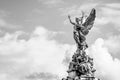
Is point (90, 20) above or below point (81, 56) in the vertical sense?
above

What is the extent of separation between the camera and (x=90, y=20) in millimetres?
50656

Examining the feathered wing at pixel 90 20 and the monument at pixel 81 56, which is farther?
the feathered wing at pixel 90 20

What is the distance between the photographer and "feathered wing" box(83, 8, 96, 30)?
165 ft

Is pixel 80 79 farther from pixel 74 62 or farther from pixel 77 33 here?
pixel 77 33

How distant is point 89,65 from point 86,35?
11.9 ft

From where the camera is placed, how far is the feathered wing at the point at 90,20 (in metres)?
50.4

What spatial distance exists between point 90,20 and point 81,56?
444cm

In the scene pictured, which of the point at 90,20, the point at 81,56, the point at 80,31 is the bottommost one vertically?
the point at 81,56

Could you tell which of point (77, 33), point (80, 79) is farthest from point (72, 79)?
point (77, 33)

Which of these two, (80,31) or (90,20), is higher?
(90,20)

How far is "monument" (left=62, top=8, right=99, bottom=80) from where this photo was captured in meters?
47.9

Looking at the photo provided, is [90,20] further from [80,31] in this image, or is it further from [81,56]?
[81,56]

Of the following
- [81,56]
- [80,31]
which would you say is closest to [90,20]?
[80,31]

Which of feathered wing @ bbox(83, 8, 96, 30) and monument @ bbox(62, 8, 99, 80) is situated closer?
monument @ bbox(62, 8, 99, 80)
